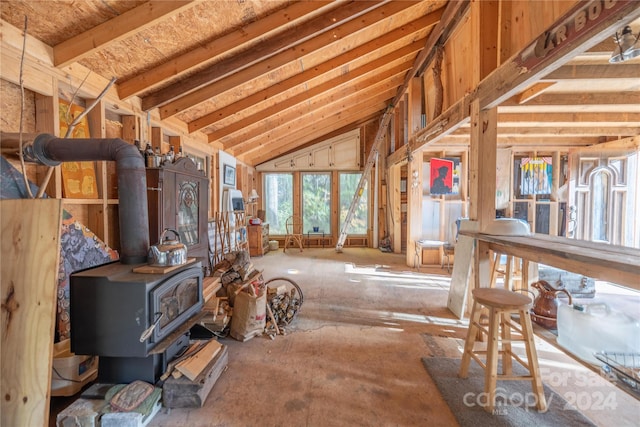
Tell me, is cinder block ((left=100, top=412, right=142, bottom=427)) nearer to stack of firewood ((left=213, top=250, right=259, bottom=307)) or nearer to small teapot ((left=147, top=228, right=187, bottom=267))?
small teapot ((left=147, top=228, right=187, bottom=267))

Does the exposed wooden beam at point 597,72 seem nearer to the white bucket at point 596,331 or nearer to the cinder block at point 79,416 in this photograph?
the white bucket at point 596,331

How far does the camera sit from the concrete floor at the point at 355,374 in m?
1.64

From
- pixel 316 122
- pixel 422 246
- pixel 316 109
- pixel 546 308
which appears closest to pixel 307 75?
pixel 316 109

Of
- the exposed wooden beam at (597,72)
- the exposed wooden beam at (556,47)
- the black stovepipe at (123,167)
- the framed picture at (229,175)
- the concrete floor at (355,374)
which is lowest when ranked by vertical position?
the concrete floor at (355,374)

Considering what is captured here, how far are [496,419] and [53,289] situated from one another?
254cm

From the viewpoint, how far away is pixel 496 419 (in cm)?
159

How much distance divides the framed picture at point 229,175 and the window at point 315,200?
108 inches

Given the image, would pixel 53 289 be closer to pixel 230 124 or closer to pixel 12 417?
pixel 12 417

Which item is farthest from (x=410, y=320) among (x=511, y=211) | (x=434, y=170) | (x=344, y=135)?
(x=344, y=135)

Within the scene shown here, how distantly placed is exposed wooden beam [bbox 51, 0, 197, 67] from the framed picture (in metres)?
3.10

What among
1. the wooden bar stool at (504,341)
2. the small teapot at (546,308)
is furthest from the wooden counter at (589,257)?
the small teapot at (546,308)

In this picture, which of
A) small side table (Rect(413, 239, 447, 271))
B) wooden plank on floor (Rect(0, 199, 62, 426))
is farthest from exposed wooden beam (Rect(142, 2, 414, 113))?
small side table (Rect(413, 239, 447, 271))

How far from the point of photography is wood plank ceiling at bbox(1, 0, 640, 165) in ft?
6.20

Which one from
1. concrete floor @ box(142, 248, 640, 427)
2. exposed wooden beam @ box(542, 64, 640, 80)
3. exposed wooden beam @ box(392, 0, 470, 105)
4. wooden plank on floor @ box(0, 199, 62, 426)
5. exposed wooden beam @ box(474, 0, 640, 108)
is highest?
exposed wooden beam @ box(392, 0, 470, 105)
